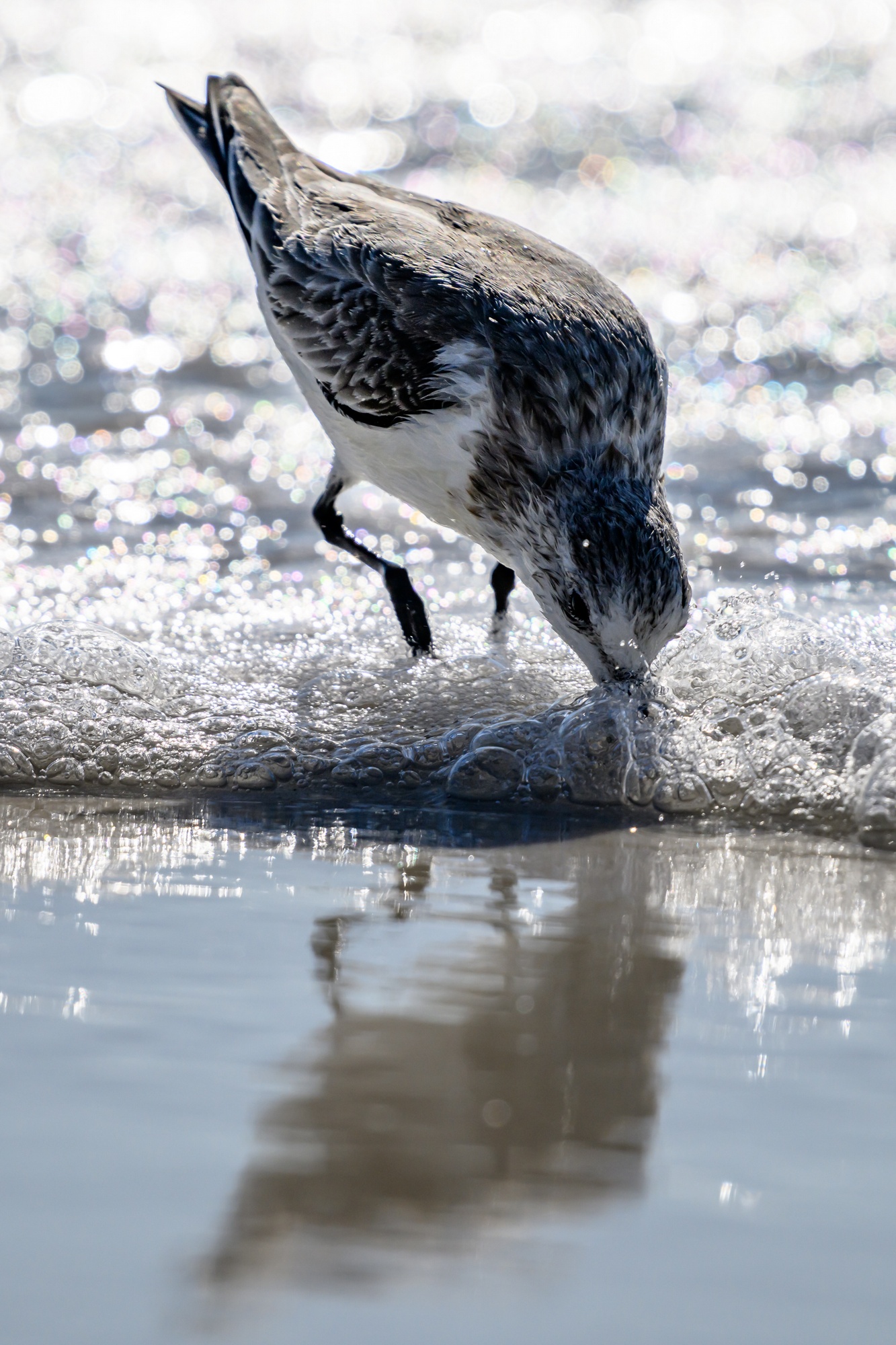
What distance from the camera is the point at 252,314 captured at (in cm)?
799

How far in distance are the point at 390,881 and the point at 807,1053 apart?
975 millimetres

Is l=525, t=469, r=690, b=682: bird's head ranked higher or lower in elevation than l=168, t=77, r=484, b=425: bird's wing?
lower

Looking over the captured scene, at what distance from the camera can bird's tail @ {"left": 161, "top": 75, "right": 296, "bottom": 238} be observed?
4.55 metres

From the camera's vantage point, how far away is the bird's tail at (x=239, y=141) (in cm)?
455

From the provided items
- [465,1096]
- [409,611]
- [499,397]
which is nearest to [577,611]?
[499,397]

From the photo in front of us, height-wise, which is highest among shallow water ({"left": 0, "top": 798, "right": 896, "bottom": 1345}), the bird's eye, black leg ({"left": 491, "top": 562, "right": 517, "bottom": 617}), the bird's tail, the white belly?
the bird's tail

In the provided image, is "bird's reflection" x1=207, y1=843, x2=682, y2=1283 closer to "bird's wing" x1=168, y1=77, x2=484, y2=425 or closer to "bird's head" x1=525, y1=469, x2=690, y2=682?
"bird's head" x1=525, y1=469, x2=690, y2=682

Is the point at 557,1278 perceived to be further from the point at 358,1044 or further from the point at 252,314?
the point at 252,314

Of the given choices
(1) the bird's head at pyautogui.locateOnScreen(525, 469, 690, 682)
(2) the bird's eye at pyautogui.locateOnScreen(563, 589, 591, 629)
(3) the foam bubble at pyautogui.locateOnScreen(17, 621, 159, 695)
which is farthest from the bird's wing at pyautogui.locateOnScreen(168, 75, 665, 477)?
(3) the foam bubble at pyautogui.locateOnScreen(17, 621, 159, 695)

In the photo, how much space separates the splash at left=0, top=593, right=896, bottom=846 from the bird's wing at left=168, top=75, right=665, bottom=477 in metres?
0.58

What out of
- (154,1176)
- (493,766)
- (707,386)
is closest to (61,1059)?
(154,1176)

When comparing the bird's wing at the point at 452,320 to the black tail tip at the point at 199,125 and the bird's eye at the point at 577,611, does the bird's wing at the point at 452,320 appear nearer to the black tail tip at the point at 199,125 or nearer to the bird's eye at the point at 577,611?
the bird's eye at the point at 577,611

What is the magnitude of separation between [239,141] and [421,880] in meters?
2.85

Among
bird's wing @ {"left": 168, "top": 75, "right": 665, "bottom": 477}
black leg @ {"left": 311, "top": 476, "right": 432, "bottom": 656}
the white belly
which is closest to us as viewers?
bird's wing @ {"left": 168, "top": 75, "right": 665, "bottom": 477}
